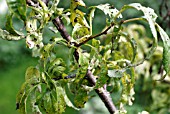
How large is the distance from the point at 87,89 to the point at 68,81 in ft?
0.14

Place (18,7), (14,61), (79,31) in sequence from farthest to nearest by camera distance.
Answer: (14,61) < (79,31) < (18,7)

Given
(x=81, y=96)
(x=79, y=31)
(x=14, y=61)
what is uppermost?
(x=79, y=31)

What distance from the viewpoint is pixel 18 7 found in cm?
72

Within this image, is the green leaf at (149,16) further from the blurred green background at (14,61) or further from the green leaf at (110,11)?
the blurred green background at (14,61)

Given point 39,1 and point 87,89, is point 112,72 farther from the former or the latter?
point 39,1

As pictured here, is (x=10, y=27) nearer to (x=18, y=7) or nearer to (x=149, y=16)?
(x=18, y=7)

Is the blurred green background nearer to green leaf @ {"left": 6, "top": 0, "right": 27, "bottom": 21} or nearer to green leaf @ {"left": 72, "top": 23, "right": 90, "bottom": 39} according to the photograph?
green leaf @ {"left": 72, "top": 23, "right": 90, "bottom": 39}

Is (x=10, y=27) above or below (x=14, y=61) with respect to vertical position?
above

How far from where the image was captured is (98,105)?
3039 mm

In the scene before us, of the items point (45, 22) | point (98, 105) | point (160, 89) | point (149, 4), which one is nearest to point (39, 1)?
point (45, 22)

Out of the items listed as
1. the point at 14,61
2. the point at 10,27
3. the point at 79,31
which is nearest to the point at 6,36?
the point at 10,27

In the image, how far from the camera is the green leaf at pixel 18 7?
72 centimetres

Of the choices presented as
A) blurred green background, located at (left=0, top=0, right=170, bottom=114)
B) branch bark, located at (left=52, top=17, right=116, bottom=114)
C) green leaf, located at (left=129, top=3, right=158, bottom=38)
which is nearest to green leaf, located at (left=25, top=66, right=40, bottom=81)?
branch bark, located at (left=52, top=17, right=116, bottom=114)

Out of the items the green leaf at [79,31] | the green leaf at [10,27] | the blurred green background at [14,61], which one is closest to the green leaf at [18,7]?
the green leaf at [10,27]
